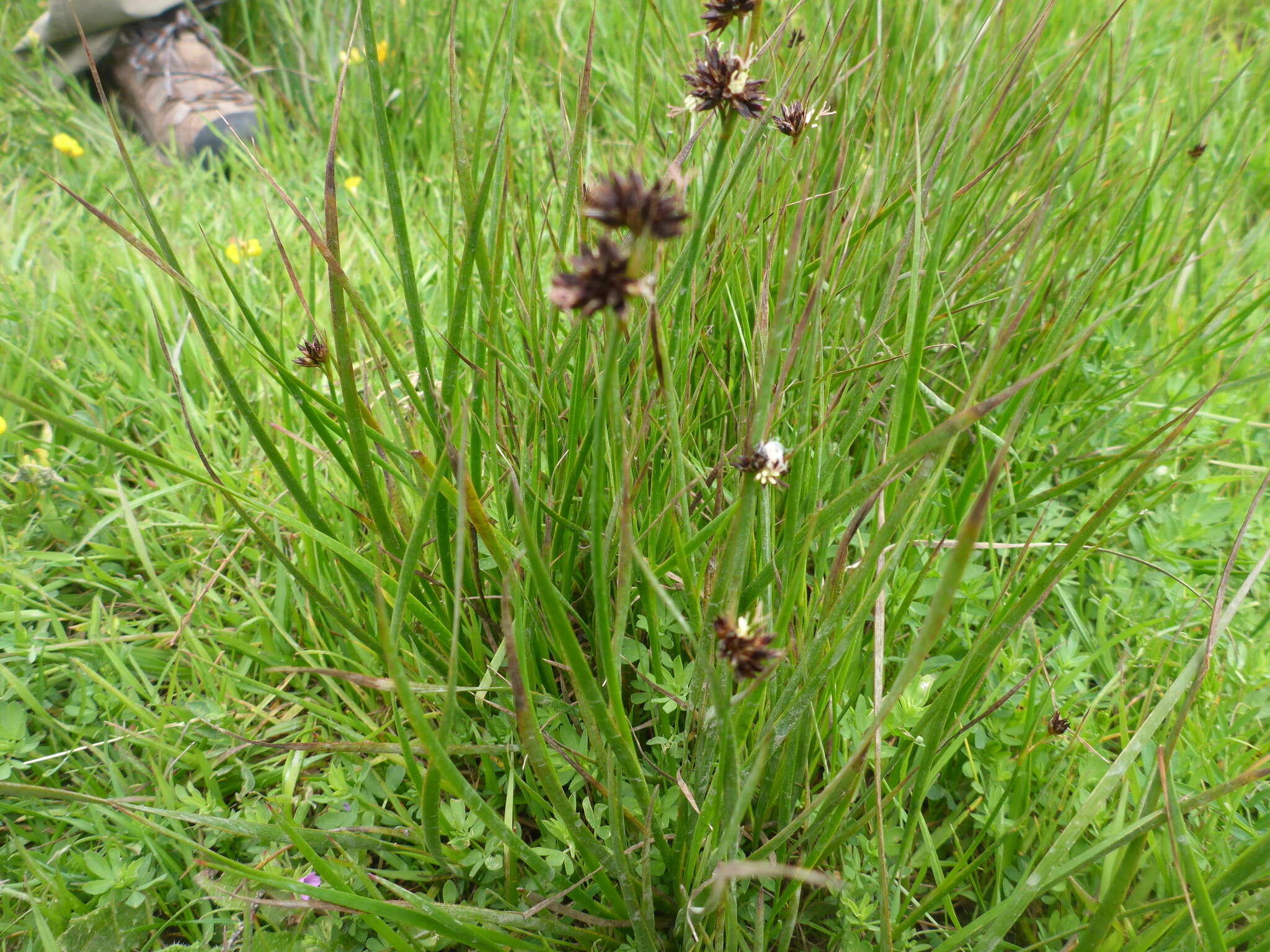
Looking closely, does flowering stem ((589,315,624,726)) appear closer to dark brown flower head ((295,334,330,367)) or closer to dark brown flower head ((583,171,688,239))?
dark brown flower head ((583,171,688,239))

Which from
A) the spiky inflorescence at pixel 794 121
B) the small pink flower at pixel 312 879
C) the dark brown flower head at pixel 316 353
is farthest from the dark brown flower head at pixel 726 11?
the small pink flower at pixel 312 879

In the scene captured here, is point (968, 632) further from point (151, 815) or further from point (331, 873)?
point (151, 815)

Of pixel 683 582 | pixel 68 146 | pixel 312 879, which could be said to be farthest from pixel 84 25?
pixel 683 582

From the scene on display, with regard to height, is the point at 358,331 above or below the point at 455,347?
below

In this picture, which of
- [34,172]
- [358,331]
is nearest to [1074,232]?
[358,331]

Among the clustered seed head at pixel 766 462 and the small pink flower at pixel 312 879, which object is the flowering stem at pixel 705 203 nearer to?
the clustered seed head at pixel 766 462

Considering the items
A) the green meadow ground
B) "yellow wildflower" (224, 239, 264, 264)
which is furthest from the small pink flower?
"yellow wildflower" (224, 239, 264, 264)

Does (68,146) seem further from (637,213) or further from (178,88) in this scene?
(637,213)
